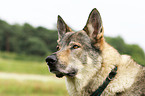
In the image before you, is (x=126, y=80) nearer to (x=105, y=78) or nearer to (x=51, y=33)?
(x=105, y=78)

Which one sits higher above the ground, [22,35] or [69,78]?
[22,35]

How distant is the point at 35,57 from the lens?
47938mm

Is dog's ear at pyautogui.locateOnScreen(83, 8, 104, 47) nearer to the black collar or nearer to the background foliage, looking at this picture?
the black collar

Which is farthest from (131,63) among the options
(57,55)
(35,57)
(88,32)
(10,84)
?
(35,57)

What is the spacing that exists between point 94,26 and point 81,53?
626 mm

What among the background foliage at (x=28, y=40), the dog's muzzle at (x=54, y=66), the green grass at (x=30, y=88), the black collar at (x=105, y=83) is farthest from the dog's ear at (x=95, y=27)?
the background foliage at (x=28, y=40)

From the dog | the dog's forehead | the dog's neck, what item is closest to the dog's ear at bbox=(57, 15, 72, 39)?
the dog's forehead

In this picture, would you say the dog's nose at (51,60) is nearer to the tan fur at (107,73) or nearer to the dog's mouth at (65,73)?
the dog's mouth at (65,73)

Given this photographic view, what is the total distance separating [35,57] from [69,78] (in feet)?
147

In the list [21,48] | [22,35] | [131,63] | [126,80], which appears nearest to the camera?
[126,80]

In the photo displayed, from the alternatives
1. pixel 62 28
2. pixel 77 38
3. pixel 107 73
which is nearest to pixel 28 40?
pixel 62 28

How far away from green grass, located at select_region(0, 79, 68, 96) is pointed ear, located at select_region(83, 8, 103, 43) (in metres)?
11.2

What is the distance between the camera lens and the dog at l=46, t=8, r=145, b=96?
370 centimetres

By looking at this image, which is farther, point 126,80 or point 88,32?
point 88,32
